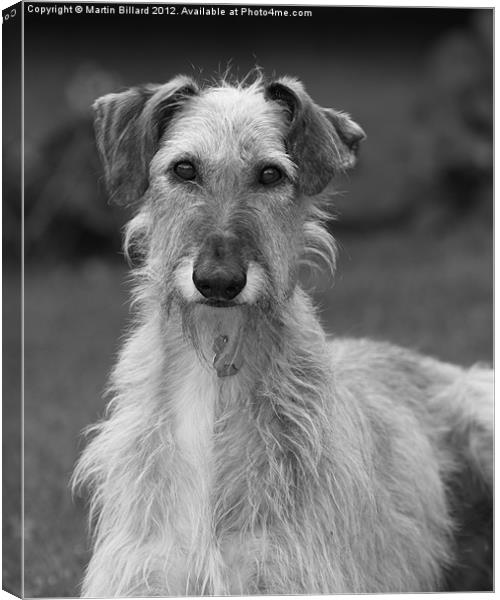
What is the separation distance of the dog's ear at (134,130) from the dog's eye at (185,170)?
27cm

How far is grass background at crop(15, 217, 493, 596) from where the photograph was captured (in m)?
10.4

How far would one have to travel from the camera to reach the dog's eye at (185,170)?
617 centimetres

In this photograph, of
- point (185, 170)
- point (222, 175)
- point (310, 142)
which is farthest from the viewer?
point (310, 142)

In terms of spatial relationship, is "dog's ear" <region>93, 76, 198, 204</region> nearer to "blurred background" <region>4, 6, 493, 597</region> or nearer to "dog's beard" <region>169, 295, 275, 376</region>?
"blurred background" <region>4, 6, 493, 597</region>

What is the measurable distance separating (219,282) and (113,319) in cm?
880

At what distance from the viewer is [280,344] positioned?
256 inches

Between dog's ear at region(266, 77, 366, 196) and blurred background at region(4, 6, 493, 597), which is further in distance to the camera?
blurred background at region(4, 6, 493, 597)

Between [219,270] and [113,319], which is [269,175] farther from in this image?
[113,319]

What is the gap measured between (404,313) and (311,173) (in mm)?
6403

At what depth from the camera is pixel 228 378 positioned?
644cm

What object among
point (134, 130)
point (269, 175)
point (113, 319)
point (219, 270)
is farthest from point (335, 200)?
point (113, 319)

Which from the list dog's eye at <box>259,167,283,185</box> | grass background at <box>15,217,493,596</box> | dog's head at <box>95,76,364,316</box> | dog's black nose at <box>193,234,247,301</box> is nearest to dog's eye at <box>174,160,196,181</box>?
dog's head at <box>95,76,364,316</box>

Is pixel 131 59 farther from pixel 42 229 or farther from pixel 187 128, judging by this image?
pixel 42 229

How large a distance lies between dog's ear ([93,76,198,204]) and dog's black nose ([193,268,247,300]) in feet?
3.13
